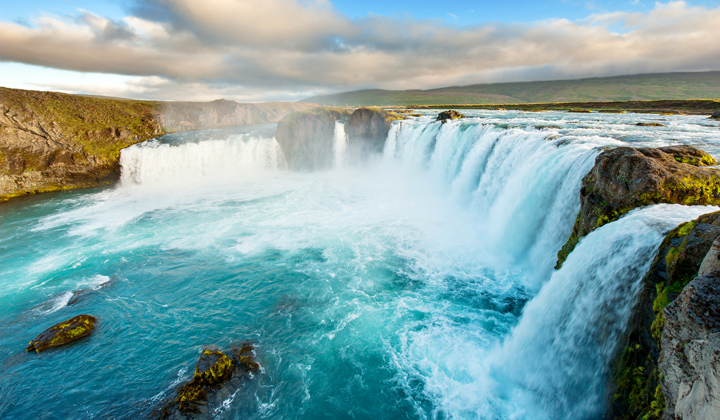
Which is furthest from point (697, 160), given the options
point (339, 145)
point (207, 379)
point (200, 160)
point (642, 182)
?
point (200, 160)

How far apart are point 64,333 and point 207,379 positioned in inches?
289

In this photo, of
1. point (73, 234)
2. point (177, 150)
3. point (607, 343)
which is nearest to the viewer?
point (607, 343)

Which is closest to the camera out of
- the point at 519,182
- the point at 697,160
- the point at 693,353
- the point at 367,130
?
the point at 693,353

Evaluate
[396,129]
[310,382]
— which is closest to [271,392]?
[310,382]

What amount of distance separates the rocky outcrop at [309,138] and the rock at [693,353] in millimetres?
38993

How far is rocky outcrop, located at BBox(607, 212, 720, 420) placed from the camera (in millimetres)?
4777

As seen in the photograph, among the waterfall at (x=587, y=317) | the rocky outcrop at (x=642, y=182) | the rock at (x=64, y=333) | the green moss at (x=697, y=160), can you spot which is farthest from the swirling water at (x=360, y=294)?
the green moss at (x=697, y=160)

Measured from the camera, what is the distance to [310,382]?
9609 mm

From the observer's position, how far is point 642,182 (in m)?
8.35

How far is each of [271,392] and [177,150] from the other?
1465 inches

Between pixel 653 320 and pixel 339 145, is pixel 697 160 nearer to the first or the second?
pixel 653 320

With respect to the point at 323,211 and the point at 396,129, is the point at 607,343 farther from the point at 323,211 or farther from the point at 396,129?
the point at 396,129

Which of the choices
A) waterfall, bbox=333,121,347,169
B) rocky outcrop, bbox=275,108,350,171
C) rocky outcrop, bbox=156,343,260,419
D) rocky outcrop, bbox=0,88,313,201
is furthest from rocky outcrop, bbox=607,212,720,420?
rocky outcrop, bbox=0,88,313,201

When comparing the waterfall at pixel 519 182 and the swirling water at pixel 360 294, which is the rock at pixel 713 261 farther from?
the waterfall at pixel 519 182
